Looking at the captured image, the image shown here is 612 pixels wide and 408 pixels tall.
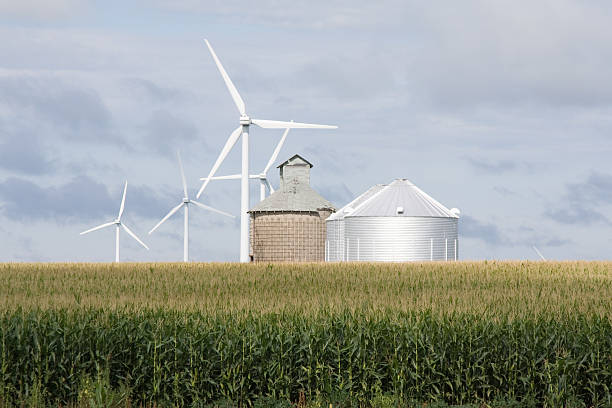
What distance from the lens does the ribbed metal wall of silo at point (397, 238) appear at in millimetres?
67250

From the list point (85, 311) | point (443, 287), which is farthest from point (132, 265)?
point (85, 311)

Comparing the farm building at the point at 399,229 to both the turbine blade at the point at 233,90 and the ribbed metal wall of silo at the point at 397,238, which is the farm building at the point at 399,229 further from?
the turbine blade at the point at 233,90

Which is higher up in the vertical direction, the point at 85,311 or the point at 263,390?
the point at 85,311

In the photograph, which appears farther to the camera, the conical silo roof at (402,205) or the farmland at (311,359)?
the conical silo roof at (402,205)

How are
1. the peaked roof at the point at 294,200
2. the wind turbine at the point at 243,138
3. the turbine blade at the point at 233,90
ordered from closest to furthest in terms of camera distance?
the wind turbine at the point at 243,138 < the turbine blade at the point at 233,90 < the peaked roof at the point at 294,200

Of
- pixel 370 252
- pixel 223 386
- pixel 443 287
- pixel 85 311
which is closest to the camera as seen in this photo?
pixel 223 386

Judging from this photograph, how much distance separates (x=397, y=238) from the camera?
67.4m

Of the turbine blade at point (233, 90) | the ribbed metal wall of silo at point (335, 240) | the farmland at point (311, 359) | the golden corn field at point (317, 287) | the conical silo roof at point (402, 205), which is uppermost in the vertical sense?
the turbine blade at point (233, 90)

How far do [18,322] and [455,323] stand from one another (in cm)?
1192

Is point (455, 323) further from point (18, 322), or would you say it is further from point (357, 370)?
point (18, 322)

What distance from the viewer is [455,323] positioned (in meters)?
20.0

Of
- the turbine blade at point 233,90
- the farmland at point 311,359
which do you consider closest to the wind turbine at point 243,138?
the turbine blade at point 233,90

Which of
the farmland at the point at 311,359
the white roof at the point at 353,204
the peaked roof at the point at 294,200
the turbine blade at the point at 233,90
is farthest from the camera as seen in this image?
the peaked roof at the point at 294,200

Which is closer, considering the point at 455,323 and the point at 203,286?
the point at 455,323
